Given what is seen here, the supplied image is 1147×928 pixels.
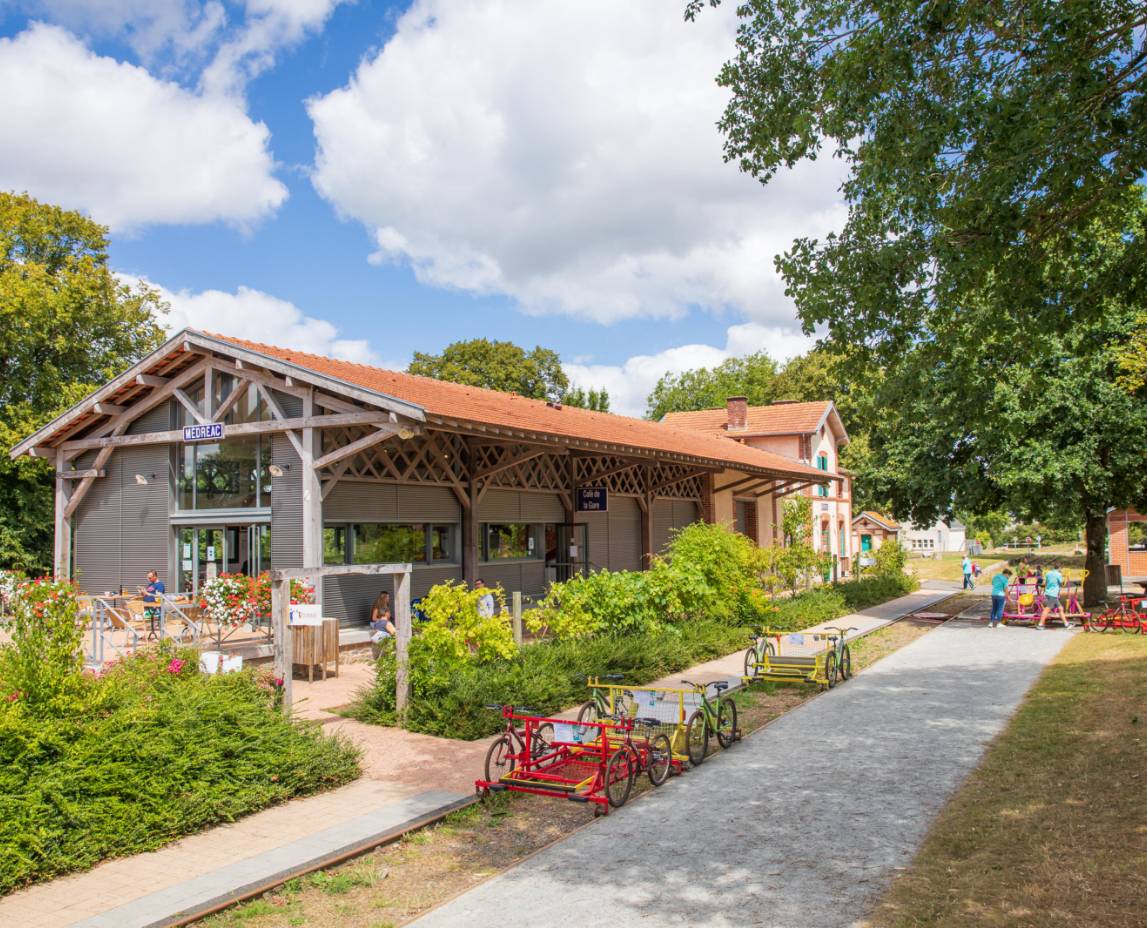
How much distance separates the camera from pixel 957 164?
7.79 m

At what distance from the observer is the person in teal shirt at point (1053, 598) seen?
20.7 m

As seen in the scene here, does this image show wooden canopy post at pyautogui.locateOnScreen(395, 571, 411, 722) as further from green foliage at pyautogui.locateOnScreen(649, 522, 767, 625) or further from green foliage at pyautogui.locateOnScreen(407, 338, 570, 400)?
green foliage at pyautogui.locateOnScreen(407, 338, 570, 400)

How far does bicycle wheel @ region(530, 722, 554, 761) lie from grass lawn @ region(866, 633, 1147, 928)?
319cm

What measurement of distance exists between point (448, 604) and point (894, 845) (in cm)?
571

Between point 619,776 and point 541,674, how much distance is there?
11.6 feet

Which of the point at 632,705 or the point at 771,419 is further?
the point at 771,419

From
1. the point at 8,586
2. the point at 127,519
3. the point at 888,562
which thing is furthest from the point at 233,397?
the point at 888,562

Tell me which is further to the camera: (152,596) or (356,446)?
(152,596)

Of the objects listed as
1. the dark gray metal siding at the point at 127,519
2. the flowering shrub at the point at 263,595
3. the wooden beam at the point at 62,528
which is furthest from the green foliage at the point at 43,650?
the wooden beam at the point at 62,528

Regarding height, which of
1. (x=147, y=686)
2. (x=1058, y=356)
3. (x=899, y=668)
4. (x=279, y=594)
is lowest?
(x=899, y=668)

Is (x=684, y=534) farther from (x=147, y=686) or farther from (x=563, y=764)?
(x=147, y=686)

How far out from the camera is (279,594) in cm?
952

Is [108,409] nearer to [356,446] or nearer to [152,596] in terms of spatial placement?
[152,596]

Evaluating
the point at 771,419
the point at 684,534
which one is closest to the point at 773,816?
the point at 684,534
